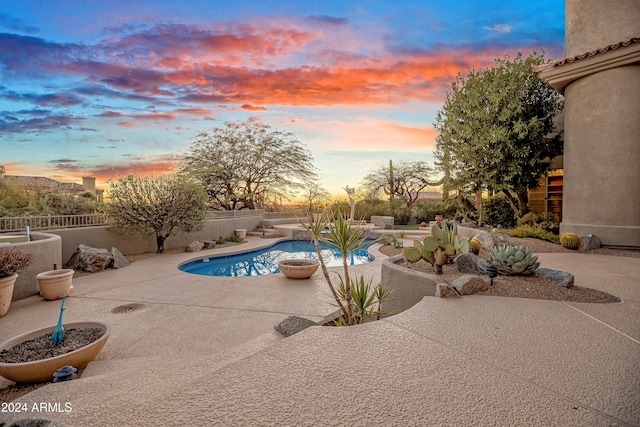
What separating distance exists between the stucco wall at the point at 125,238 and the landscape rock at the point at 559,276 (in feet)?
34.6

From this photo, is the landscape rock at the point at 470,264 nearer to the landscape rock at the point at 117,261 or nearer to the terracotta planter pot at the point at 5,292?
the terracotta planter pot at the point at 5,292

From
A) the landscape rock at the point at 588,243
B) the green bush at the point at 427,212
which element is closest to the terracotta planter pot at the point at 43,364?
the landscape rock at the point at 588,243

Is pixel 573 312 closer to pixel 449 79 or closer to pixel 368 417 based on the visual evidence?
pixel 368 417

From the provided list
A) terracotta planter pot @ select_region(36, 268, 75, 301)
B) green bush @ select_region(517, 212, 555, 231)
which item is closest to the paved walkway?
terracotta planter pot @ select_region(36, 268, 75, 301)

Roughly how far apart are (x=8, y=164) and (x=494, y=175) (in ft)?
60.5

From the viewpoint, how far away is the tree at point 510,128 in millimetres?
9359

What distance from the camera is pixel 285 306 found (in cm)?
467

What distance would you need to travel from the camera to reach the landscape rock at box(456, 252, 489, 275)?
405 centimetres

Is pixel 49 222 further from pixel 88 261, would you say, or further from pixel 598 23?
pixel 598 23

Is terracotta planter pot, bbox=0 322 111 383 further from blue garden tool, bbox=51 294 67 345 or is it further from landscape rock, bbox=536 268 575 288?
landscape rock, bbox=536 268 575 288

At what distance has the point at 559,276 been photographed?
3.80 metres

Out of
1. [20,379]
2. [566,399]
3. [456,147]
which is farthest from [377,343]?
[456,147]

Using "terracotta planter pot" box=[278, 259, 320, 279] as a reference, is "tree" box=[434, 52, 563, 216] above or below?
above

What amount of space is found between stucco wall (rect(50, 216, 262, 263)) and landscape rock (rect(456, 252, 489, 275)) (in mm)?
9537
